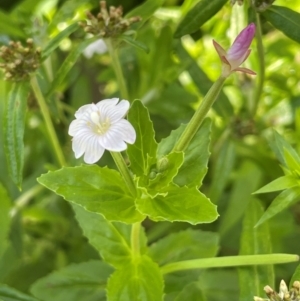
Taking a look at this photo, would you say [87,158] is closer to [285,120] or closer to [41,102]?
[41,102]

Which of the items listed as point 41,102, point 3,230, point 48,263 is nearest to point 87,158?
point 41,102

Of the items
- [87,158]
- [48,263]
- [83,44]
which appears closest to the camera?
[87,158]

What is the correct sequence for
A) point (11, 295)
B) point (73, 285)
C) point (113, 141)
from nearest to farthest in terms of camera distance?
point (113, 141) → point (11, 295) → point (73, 285)

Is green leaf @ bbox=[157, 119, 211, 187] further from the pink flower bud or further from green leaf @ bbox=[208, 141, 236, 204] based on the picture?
green leaf @ bbox=[208, 141, 236, 204]

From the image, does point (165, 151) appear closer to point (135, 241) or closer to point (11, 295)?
point (135, 241)

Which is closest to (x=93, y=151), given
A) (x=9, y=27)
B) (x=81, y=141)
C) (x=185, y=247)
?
(x=81, y=141)

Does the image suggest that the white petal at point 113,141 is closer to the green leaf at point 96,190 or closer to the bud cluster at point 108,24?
the green leaf at point 96,190

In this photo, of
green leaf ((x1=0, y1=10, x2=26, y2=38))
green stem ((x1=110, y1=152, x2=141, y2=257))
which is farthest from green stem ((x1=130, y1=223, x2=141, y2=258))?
green leaf ((x1=0, y1=10, x2=26, y2=38))
